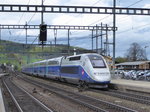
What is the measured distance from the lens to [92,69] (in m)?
24.6

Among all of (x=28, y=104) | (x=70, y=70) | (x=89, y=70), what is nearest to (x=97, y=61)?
(x=89, y=70)

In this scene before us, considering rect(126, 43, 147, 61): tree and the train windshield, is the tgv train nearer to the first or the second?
the train windshield

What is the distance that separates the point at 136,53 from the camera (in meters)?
121

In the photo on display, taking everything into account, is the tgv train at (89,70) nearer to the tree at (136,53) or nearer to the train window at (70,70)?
the train window at (70,70)

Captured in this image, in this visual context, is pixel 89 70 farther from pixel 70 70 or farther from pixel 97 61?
pixel 70 70

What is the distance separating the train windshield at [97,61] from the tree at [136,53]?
9555cm

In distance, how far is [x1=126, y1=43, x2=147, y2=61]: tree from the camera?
119137mm

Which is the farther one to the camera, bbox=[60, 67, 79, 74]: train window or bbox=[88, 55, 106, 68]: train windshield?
bbox=[60, 67, 79, 74]: train window

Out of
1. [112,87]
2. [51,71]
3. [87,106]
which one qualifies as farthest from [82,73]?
[51,71]

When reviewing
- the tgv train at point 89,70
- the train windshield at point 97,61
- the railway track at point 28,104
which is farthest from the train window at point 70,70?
the railway track at point 28,104

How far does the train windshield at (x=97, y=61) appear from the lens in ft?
82.7

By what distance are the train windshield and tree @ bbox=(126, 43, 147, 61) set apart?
9555 cm

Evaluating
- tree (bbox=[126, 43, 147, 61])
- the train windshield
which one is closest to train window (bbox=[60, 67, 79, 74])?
the train windshield

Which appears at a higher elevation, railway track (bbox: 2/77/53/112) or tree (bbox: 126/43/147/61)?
tree (bbox: 126/43/147/61)
